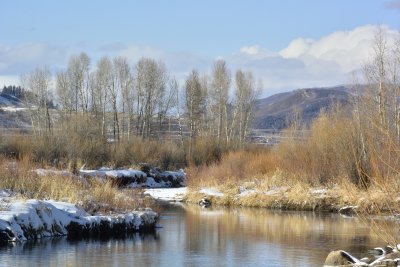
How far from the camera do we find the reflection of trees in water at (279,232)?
2059 centimetres

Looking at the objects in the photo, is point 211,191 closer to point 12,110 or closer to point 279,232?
point 279,232

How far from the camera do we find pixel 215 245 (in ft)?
Answer: 68.2

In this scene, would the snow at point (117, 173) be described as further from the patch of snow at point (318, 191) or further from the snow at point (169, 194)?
the patch of snow at point (318, 191)

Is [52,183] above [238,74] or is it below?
below

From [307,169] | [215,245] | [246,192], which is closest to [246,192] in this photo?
[246,192]

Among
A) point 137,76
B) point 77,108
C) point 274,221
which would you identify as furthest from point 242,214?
point 77,108

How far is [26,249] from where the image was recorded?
61.0 ft

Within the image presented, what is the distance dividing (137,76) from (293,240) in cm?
5455

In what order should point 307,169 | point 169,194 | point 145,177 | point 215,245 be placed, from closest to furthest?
point 215,245
point 307,169
point 169,194
point 145,177

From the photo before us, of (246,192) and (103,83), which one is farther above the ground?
(103,83)

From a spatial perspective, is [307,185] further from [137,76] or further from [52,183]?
[137,76]

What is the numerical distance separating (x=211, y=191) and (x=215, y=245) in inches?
760

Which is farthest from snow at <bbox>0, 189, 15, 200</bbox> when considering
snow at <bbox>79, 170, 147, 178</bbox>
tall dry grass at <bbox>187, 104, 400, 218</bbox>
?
snow at <bbox>79, 170, 147, 178</bbox>

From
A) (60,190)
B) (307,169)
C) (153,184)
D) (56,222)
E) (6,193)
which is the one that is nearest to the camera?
(56,222)
